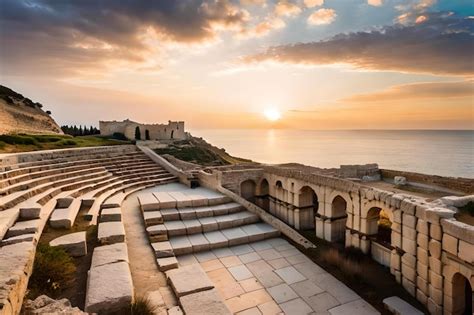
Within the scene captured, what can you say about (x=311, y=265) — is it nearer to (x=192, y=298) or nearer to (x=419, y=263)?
(x=419, y=263)

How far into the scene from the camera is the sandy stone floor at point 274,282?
7.84 metres

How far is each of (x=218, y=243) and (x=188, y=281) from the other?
4381 millimetres

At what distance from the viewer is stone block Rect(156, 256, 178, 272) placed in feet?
26.8

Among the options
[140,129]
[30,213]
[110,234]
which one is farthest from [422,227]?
[140,129]

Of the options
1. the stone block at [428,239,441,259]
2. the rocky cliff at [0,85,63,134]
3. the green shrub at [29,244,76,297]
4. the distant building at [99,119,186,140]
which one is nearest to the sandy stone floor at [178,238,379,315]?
the stone block at [428,239,441,259]

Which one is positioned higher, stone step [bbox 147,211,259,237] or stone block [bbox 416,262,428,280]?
stone step [bbox 147,211,259,237]

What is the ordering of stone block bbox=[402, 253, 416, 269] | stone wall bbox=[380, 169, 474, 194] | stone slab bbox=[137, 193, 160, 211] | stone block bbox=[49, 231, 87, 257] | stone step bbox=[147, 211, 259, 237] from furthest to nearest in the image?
1. stone slab bbox=[137, 193, 160, 211]
2. stone wall bbox=[380, 169, 474, 194]
3. stone step bbox=[147, 211, 259, 237]
4. stone block bbox=[402, 253, 416, 269]
5. stone block bbox=[49, 231, 87, 257]

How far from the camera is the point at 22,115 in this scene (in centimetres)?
3888

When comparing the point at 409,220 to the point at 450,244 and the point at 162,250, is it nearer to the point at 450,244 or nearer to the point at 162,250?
the point at 450,244

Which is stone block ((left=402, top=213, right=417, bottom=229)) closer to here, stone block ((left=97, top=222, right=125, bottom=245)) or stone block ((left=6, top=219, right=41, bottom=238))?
stone block ((left=97, top=222, right=125, bottom=245))

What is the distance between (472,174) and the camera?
66.6 metres

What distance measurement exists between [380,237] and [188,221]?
8.90m

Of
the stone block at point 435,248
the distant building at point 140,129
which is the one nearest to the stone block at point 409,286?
the stone block at point 435,248

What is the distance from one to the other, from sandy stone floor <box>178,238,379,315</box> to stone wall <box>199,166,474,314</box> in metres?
2.04
